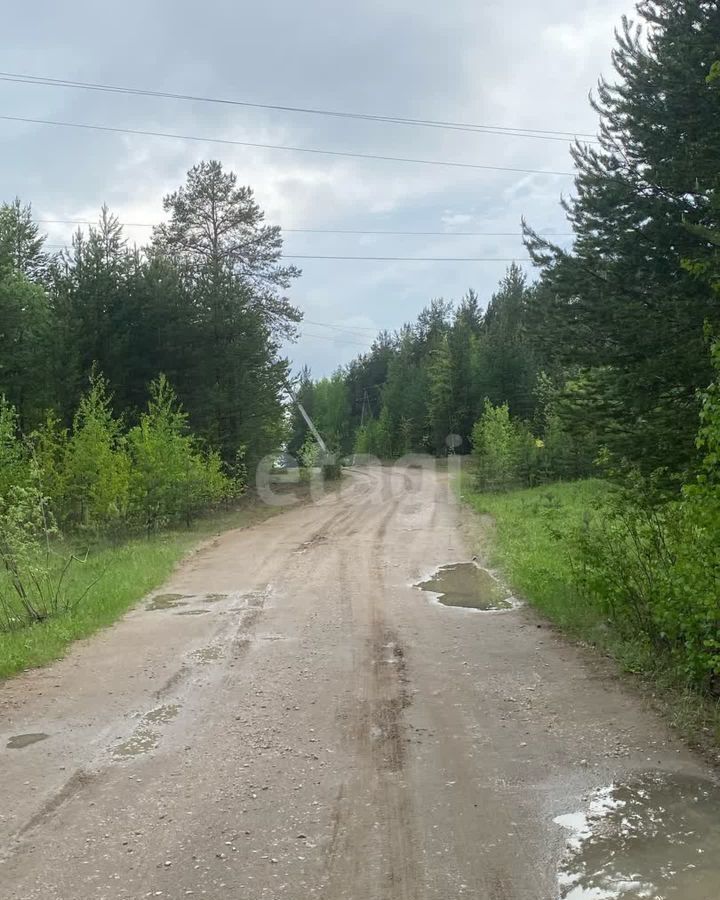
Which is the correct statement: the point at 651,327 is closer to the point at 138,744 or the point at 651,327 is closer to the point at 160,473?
the point at 138,744

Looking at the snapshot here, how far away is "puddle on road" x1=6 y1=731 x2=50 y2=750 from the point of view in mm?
5633

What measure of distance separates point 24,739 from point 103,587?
6.59 m

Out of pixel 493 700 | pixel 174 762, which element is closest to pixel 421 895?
pixel 174 762

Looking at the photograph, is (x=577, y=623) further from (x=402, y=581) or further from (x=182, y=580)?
(x=182, y=580)

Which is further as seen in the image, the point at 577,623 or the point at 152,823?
the point at 577,623

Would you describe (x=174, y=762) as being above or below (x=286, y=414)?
below

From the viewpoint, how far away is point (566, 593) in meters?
10.3

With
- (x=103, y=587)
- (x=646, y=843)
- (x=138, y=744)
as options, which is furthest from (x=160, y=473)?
(x=646, y=843)

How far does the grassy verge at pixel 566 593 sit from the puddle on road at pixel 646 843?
2.37 ft

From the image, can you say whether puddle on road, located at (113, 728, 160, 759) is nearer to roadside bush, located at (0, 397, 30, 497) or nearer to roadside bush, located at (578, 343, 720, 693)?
roadside bush, located at (578, 343, 720, 693)

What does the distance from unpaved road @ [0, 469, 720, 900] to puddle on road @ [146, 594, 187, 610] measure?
1.02 meters

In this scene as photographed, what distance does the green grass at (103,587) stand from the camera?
332 inches

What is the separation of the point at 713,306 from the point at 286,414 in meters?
28.9

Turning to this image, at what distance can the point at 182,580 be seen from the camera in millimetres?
13562
